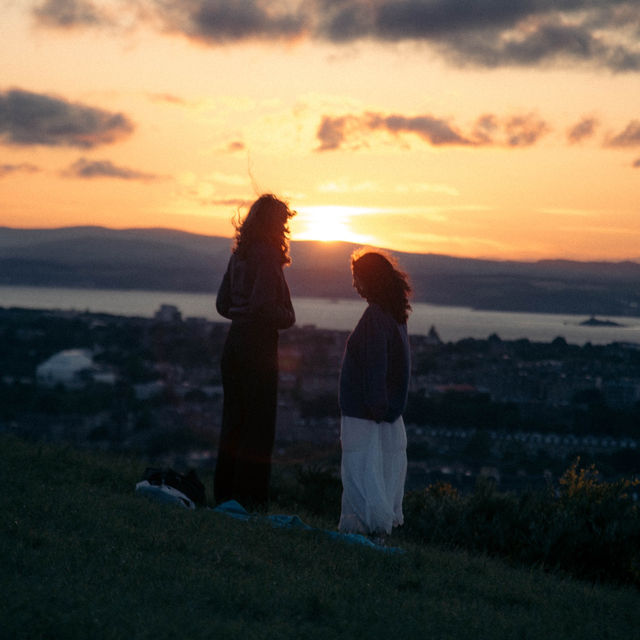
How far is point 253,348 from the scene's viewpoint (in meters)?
6.30

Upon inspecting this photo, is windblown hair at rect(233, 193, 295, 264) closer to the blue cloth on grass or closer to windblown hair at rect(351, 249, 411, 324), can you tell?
windblown hair at rect(351, 249, 411, 324)

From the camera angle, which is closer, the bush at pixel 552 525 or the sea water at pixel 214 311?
the bush at pixel 552 525

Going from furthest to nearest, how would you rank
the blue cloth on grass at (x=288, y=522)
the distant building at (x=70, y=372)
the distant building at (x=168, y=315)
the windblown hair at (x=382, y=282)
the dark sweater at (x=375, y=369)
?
1. the distant building at (x=168, y=315)
2. the distant building at (x=70, y=372)
3. the windblown hair at (x=382, y=282)
4. the dark sweater at (x=375, y=369)
5. the blue cloth on grass at (x=288, y=522)

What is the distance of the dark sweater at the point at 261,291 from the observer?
623 cm

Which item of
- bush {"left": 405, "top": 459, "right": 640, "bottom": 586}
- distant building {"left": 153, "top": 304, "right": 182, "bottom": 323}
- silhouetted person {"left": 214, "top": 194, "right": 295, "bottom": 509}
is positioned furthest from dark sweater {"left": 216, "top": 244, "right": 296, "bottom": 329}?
distant building {"left": 153, "top": 304, "right": 182, "bottom": 323}

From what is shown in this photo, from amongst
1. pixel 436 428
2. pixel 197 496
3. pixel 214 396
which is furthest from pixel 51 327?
pixel 197 496

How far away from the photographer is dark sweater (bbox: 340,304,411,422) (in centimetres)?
569

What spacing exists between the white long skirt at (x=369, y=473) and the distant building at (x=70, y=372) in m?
18.3

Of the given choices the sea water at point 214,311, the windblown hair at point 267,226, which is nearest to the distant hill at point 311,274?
the sea water at point 214,311

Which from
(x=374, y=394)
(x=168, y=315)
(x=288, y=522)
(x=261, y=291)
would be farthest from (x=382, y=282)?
(x=168, y=315)

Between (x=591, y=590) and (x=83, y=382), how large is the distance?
20.2 meters

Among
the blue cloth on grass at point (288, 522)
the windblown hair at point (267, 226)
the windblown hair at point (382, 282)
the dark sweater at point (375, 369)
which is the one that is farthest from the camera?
the windblown hair at point (267, 226)

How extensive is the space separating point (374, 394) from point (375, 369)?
6.7 inches

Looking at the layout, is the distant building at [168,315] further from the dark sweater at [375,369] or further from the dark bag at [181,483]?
the dark sweater at [375,369]
